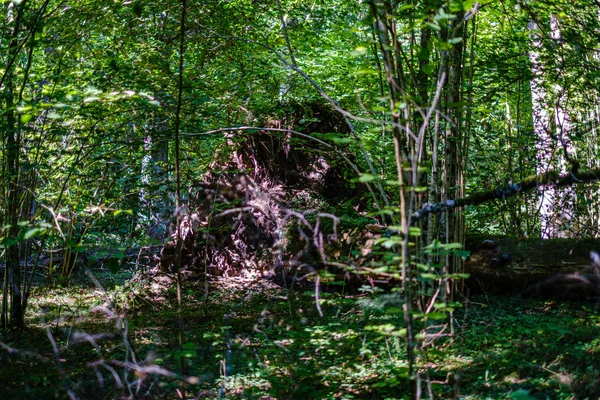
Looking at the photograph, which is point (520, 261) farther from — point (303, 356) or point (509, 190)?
point (509, 190)

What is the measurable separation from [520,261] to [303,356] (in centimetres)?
225

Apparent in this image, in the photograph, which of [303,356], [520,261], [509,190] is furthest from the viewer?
[520,261]

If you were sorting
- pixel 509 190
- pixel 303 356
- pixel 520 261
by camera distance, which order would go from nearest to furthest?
pixel 509 190
pixel 303 356
pixel 520 261

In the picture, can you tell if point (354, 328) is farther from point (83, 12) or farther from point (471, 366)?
point (83, 12)

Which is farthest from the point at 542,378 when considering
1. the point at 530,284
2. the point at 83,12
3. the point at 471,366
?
the point at 83,12

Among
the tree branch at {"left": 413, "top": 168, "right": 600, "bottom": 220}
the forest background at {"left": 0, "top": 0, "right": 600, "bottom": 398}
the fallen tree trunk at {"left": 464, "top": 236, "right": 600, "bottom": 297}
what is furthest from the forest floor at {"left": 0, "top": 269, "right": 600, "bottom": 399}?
the tree branch at {"left": 413, "top": 168, "right": 600, "bottom": 220}

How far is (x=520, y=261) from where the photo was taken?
14.6ft

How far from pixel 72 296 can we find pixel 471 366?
4387 mm

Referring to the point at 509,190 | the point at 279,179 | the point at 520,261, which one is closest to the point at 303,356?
the point at 509,190

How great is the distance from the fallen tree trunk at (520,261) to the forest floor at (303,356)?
169 mm

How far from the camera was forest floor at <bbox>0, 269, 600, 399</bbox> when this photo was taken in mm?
2746

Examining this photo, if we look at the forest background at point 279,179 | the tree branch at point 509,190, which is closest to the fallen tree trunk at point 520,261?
the forest background at point 279,179

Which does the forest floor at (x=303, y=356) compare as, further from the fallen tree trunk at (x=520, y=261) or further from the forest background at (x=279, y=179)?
the fallen tree trunk at (x=520, y=261)

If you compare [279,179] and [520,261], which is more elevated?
[279,179]
